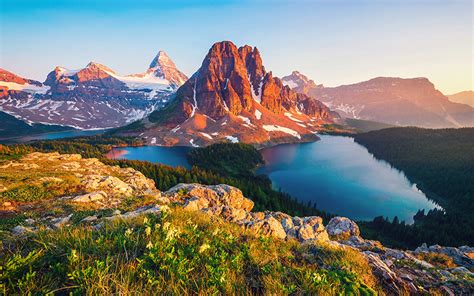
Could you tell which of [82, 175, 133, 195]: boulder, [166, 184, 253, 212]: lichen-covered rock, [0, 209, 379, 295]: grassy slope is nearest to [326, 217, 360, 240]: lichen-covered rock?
[166, 184, 253, 212]: lichen-covered rock

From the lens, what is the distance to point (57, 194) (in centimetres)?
1534

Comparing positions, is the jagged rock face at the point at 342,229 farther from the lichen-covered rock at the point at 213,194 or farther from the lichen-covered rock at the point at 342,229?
the lichen-covered rock at the point at 213,194

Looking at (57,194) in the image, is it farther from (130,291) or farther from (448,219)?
(448,219)

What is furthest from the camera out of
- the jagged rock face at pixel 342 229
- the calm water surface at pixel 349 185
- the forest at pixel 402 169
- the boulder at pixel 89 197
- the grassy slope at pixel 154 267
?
the calm water surface at pixel 349 185

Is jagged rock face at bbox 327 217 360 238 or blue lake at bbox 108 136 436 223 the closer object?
jagged rock face at bbox 327 217 360 238

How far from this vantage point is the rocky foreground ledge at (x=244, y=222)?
5.68 m

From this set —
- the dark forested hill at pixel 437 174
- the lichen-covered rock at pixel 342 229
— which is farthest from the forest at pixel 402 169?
the lichen-covered rock at pixel 342 229

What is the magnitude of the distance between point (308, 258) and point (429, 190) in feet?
403

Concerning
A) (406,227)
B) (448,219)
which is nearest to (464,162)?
(448,219)

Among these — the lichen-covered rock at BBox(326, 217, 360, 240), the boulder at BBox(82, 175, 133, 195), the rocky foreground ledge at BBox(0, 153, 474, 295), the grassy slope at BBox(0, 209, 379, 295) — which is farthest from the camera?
the lichen-covered rock at BBox(326, 217, 360, 240)

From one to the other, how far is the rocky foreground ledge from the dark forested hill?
4172cm

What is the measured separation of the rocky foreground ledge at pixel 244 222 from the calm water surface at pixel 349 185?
51003mm

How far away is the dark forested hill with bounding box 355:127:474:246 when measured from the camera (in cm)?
5259

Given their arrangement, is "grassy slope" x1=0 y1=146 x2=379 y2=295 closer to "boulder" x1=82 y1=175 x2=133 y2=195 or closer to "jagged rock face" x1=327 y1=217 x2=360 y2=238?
"boulder" x1=82 y1=175 x2=133 y2=195
